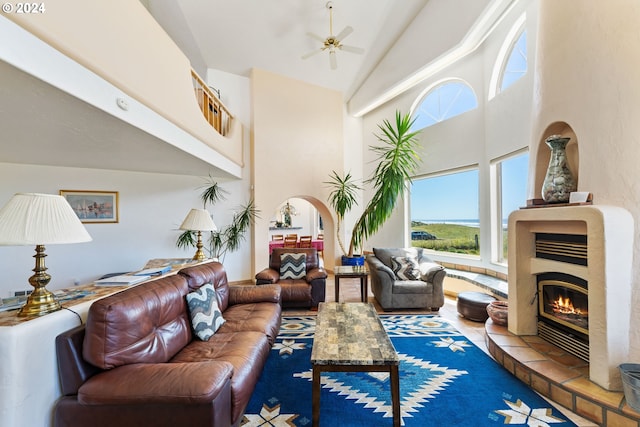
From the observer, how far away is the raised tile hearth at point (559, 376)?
1.64m

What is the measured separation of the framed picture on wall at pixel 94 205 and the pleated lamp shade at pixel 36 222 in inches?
141

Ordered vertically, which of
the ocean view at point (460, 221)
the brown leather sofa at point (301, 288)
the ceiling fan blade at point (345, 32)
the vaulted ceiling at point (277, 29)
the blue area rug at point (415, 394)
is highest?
the vaulted ceiling at point (277, 29)

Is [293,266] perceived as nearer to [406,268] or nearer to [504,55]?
[406,268]

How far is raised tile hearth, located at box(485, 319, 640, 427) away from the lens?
1.64 meters

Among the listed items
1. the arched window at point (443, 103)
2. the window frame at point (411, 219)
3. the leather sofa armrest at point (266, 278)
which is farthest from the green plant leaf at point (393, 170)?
the leather sofa armrest at point (266, 278)

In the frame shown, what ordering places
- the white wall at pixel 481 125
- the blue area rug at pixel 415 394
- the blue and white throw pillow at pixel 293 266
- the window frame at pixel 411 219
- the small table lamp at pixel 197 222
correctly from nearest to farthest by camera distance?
the blue area rug at pixel 415 394
the small table lamp at pixel 197 222
the white wall at pixel 481 125
the blue and white throw pillow at pixel 293 266
the window frame at pixel 411 219

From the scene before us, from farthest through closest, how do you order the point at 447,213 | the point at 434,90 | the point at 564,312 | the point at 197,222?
the point at 434,90, the point at 447,213, the point at 197,222, the point at 564,312

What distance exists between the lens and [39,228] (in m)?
1.33

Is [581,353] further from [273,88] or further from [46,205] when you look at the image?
[273,88]

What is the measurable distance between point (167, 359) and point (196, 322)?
0.38 m

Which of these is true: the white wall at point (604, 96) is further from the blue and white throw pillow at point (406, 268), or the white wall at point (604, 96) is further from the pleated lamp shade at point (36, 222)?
the pleated lamp shade at point (36, 222)

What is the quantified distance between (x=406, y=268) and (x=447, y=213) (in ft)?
5.63

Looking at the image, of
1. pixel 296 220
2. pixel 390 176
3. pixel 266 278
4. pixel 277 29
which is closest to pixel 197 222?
pixel 266 278

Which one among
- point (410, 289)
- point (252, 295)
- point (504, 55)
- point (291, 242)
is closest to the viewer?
point (252, 295)
